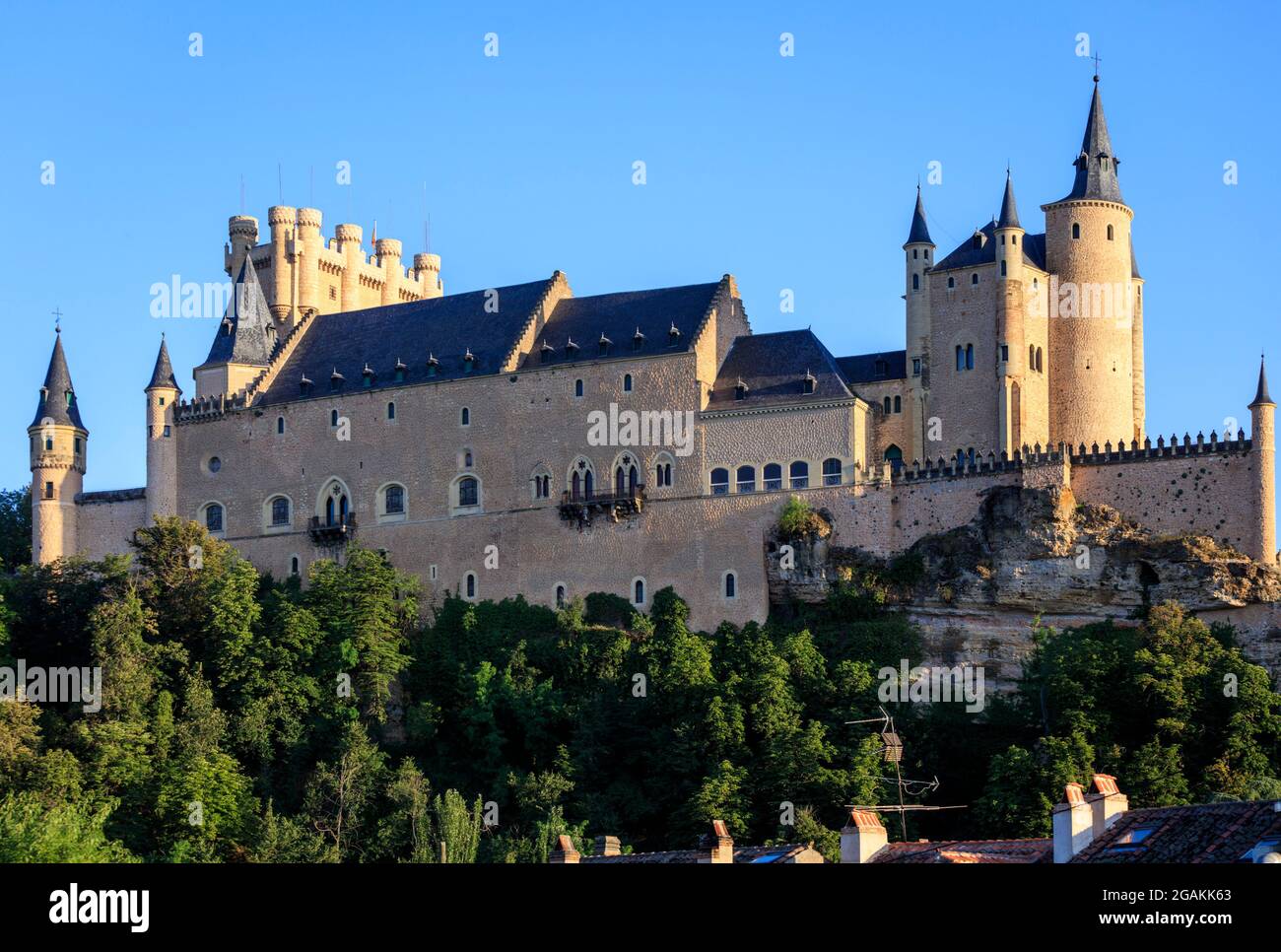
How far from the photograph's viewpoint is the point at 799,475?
208 ft

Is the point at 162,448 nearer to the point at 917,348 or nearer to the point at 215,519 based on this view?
the point at 215,519

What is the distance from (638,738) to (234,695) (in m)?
12.5

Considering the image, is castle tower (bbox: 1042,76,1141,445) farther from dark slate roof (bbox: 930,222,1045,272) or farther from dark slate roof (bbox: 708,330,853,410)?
dark slate roof (bbox: 708,330,853,410)

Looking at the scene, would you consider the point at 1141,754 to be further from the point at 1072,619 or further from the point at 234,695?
the point at 234,695

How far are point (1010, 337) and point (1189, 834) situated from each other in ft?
120

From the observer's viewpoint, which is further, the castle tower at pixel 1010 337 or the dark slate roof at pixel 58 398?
the dark slate roof at pixel 58 398

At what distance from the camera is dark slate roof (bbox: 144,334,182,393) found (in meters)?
73.8

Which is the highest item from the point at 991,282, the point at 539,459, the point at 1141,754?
the point at 991,282

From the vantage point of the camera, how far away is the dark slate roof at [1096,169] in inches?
2562

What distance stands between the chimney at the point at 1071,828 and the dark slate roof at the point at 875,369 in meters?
35.7

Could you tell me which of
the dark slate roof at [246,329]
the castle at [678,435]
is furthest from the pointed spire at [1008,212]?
the dark slate roof at [246,329]

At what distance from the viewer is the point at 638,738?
191 ft

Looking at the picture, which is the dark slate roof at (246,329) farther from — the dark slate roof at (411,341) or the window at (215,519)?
the window at (215,519)
